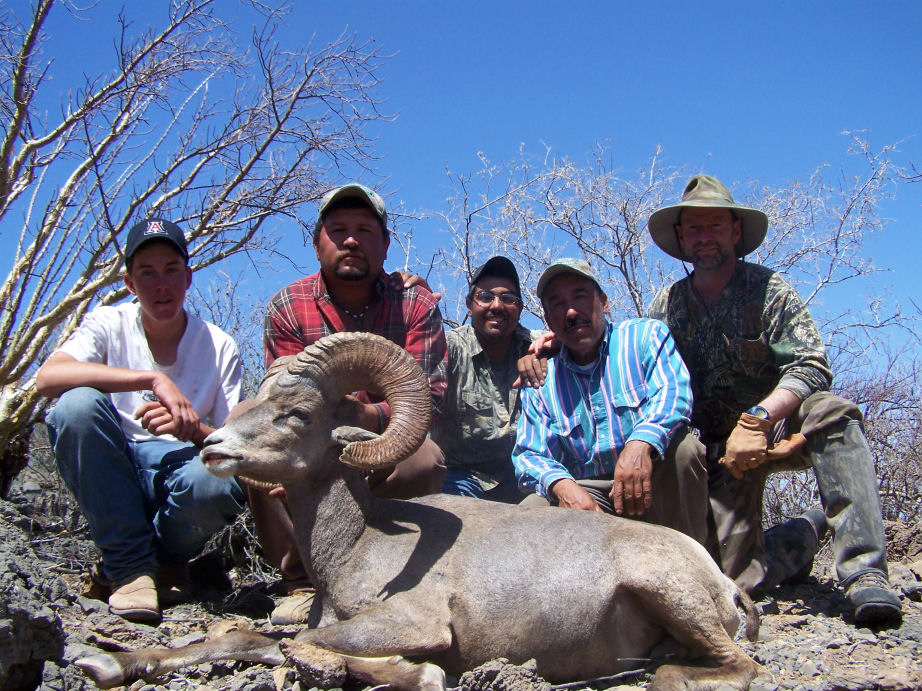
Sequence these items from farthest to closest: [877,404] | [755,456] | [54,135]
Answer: [877,404] < [54,135] < [755,456]

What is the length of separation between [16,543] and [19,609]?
586mm

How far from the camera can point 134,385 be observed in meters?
5.49

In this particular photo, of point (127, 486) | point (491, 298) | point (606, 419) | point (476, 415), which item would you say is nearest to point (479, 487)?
point (476, 415)

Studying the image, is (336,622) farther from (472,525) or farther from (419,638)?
(472,525)

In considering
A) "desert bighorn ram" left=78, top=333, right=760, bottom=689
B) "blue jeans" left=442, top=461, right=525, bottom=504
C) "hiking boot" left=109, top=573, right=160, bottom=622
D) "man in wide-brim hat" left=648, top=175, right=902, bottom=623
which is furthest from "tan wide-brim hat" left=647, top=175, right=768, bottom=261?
"hiking boot" left=109, top=573, right=160, bottom=622

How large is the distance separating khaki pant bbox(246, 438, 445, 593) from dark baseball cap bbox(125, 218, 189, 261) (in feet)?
5.81

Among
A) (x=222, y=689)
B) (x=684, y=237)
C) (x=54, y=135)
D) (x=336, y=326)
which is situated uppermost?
(x=54, y=135)

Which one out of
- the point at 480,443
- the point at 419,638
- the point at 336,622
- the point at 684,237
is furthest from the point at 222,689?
the point at 684,237

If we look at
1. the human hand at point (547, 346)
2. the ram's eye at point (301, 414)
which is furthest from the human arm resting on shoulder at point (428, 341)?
the ram's eye at point (301, 414)

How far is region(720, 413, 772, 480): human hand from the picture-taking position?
5.60 meters

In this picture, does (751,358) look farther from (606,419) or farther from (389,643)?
(389,643)

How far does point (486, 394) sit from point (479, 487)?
2.57 feet

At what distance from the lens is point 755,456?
18.4 ft

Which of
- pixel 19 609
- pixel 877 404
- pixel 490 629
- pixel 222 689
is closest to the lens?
pixel 19 609
